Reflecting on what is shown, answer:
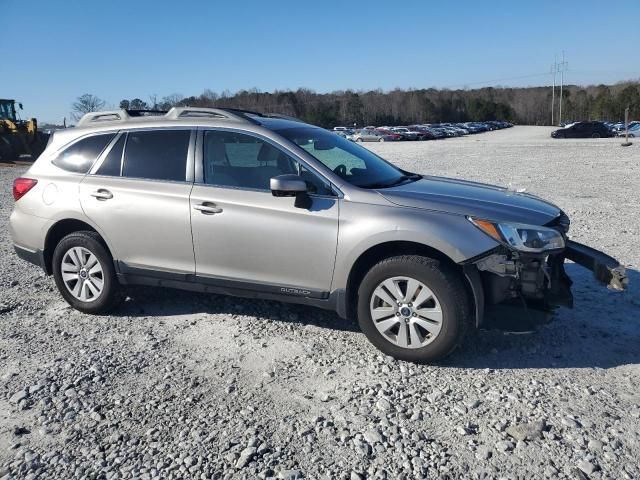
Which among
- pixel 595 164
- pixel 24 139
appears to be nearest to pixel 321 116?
pixel 24 139

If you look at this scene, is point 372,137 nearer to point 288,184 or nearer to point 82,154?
point 82,154

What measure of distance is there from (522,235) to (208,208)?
248 centimetres

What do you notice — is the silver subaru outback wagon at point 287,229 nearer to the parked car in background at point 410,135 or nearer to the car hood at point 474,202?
the car hood at point 474,202

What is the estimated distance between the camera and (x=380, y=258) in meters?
4.23

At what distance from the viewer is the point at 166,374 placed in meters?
4.06

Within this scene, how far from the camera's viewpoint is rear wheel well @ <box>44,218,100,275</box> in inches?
207

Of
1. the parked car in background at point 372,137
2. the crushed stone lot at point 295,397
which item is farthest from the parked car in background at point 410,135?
the crushed stone lot at point 295,397

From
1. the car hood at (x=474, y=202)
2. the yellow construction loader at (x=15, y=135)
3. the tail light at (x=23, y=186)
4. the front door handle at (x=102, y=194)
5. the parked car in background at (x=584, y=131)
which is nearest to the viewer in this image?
the car hood at (x=474, y=202)

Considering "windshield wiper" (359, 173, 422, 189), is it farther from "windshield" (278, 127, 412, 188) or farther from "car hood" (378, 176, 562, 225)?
"car hood" (378, 176, 562, 225)

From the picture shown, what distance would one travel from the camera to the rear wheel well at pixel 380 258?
13.3 ft

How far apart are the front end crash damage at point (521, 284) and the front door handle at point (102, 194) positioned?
126 inches

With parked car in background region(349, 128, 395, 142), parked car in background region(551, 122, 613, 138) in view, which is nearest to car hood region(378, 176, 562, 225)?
parked car in background region(551, 122, 613, 138)

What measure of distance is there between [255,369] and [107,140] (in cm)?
272

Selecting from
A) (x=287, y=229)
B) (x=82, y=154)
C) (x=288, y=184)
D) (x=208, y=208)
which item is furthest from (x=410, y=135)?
(x=288, y=184)
